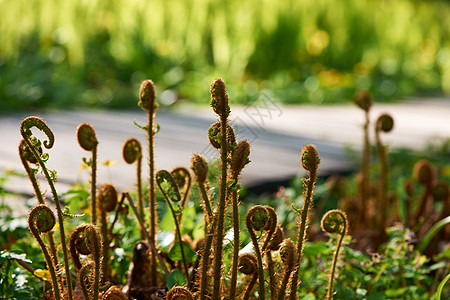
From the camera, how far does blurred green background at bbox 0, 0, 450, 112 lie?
22.9 ft

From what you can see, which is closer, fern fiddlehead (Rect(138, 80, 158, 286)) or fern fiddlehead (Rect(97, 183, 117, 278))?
fern fiddlehead (Rect(138, 80, 158, 286))

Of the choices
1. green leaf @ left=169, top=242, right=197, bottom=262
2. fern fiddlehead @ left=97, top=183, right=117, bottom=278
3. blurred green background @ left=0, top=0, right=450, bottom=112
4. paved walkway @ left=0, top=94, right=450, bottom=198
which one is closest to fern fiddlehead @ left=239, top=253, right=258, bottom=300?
green leaf @ left=169, top=242, right=197, bottom=262

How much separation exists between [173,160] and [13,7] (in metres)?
4.92

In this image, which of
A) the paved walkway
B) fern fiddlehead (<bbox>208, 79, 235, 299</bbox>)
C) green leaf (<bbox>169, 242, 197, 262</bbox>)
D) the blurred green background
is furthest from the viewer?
the blurred green background

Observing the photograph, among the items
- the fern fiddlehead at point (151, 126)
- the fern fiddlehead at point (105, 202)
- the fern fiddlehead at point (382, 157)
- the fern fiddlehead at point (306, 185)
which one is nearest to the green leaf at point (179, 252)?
the fern fiddlehead at point (151, 126)

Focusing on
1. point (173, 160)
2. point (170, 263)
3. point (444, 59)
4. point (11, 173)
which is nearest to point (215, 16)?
point (444, 59)

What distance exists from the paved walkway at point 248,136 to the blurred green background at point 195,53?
869 millimetres

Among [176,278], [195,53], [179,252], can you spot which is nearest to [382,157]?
[179,252]

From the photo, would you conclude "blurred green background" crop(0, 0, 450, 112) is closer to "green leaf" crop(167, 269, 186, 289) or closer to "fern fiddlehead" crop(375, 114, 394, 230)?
"fern fiddlehead" crop(375, 114, 394, 230)

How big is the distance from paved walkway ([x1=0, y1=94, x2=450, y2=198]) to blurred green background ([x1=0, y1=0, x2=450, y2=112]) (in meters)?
0.87

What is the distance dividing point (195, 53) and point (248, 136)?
16.6 feet

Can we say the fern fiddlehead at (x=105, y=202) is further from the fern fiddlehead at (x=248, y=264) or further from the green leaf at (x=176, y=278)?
the fern fiddlehead at (x=248, y=264)

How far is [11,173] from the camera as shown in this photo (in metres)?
2.19

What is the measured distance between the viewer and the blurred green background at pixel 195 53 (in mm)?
6965
